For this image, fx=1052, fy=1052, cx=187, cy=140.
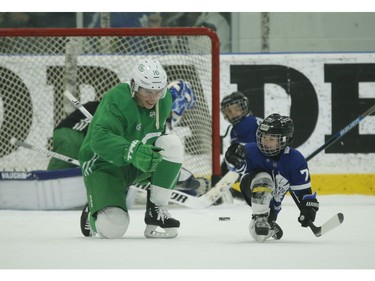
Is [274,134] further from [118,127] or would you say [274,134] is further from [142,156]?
[118,127]

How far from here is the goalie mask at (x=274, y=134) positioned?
389cm

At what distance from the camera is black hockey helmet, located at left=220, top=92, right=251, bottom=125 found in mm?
5957

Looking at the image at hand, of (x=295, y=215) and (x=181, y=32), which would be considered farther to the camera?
(x=181, y=32)

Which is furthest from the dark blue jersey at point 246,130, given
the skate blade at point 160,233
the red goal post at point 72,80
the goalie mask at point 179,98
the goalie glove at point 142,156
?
the goalie glove at point 142,156

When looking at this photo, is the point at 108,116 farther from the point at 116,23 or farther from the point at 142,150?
the point at 116,23

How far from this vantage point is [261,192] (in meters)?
3.87

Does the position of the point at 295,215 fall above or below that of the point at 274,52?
below

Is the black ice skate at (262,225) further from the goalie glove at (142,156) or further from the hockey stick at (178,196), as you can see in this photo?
the hockey stick at (178,196)

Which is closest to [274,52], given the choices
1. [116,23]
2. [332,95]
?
[332,95]

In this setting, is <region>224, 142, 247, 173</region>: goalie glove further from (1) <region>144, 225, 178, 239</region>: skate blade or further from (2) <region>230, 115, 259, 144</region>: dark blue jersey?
(2) <region>230, 115, 259, 144</region>: dark blue jersey

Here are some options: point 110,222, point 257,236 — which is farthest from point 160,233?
point 257,236

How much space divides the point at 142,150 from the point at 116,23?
10.5 feet

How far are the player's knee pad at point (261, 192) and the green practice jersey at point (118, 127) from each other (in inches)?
19.2

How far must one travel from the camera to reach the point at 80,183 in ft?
18.7
